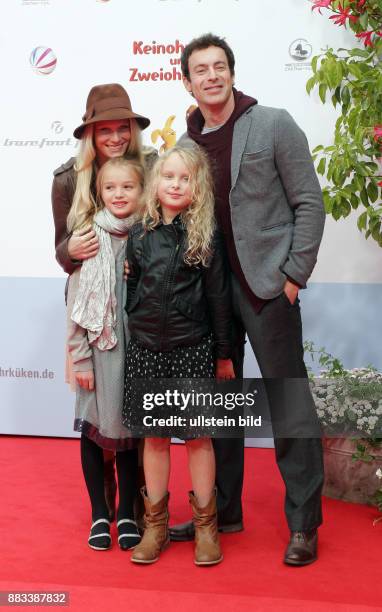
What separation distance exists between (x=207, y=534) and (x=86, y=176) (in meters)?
1.28

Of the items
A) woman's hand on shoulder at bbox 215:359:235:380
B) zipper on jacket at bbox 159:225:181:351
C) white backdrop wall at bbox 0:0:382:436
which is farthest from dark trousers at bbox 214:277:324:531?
white backdrop wall at bbox 0:0:382:436

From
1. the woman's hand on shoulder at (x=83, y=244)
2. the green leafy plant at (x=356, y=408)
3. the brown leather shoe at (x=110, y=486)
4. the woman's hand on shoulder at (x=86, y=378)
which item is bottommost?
the brown leather shoe at (x=110, y=486)

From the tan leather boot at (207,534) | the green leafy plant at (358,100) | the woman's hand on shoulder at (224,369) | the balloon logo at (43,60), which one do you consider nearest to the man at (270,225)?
the woman's hand on shoulder at (224,369)

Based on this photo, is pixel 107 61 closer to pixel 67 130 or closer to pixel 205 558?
pixel 67 130

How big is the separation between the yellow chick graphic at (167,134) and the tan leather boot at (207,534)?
79.1 inches

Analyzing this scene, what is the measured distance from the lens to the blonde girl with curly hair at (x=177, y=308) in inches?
107

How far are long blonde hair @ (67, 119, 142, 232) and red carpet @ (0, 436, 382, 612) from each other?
1117 millimetres

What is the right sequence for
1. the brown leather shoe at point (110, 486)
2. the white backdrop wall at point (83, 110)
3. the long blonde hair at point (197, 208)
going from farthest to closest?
the white backdrop wall at point (83, 110) < the brown leather shoe at point (110, 486) < the long blonde hair at point (197, 208)

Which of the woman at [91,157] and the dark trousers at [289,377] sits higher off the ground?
the woman at [91,157]

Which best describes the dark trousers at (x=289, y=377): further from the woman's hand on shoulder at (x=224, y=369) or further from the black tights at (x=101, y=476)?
the black tights at (x=101, y=476)

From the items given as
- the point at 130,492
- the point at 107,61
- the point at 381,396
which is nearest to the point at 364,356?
the point at 381,396

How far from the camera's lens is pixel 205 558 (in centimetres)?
278

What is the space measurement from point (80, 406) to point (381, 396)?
128cm

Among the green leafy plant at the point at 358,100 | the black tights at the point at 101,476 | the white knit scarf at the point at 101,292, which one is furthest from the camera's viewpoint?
the green leafy plant at the point at 358,100
